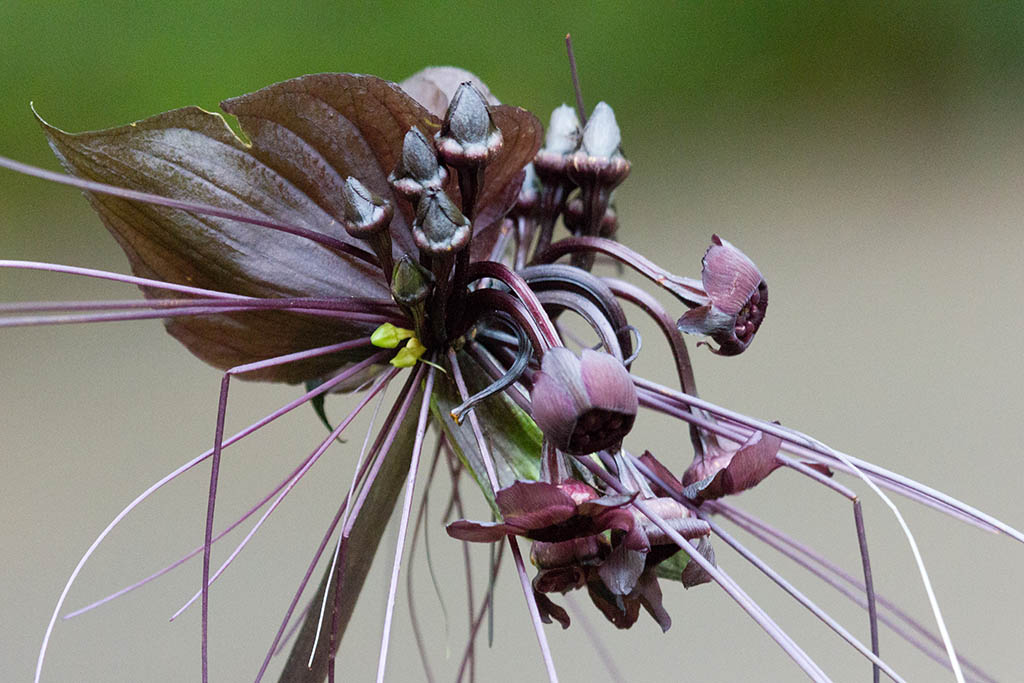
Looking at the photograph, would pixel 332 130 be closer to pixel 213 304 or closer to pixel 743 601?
pixel 213 304

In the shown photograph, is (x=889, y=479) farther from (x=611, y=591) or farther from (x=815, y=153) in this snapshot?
(x=815, y=153)

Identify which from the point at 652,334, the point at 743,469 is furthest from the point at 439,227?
the point at 652,334

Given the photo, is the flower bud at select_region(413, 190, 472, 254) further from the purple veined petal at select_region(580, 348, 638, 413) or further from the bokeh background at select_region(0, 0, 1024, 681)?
the bokeh background at select_region(0, 0, 1024, 681)

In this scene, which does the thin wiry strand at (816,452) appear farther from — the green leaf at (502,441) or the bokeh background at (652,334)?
the bokeh background at (652,334)

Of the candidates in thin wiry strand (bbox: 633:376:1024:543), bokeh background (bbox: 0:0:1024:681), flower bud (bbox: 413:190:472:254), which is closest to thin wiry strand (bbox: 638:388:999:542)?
thin wiry strand (bbox: 633:376:1024:543)

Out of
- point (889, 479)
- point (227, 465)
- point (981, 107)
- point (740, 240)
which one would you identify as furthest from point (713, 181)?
point (889, 479)

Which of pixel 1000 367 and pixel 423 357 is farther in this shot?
pixel 1000 367
